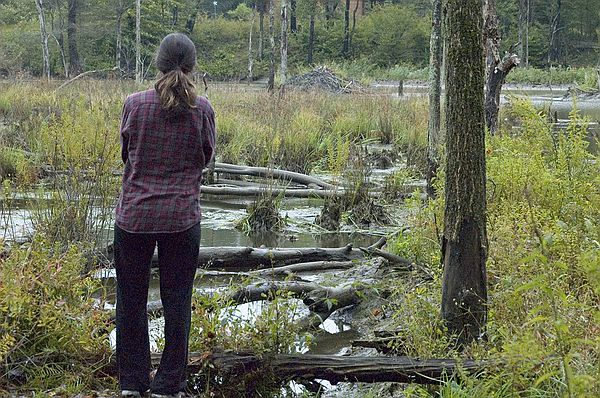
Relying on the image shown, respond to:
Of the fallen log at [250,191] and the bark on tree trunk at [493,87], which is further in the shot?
the fallen log at [250,191]

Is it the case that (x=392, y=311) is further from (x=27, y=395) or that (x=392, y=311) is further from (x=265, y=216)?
(x=265, y=216)

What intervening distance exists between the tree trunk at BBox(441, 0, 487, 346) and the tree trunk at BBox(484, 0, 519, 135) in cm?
539

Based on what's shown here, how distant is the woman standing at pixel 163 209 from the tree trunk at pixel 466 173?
1.52 m

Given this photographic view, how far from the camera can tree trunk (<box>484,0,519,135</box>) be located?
1028 centimetres

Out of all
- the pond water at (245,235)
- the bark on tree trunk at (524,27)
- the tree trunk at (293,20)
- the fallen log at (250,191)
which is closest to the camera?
the pond water at (245,235)

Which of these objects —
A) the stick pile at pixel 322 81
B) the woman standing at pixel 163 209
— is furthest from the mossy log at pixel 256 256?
the stick pile at pixel 322 81

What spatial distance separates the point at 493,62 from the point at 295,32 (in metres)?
59.6

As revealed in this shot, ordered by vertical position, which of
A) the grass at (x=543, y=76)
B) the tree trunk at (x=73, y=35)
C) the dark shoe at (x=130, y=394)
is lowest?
the dark shoe at (x=130, y=394)

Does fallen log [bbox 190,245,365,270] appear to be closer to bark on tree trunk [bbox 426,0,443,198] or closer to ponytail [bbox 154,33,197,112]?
bark on tree trunk [bbox 426,0,443,198]

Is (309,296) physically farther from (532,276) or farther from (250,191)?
(250,191)

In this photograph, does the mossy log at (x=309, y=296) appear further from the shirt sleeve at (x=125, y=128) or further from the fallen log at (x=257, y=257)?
the shirt sleeve at (x=125, y=128)

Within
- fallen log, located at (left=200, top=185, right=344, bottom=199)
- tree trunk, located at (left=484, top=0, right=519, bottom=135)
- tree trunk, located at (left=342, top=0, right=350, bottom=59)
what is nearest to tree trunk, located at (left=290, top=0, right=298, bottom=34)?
tree trunk, located at (left=342, top=0, right=350, bottom=59)

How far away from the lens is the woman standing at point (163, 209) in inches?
177

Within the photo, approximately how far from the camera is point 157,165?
453cm
